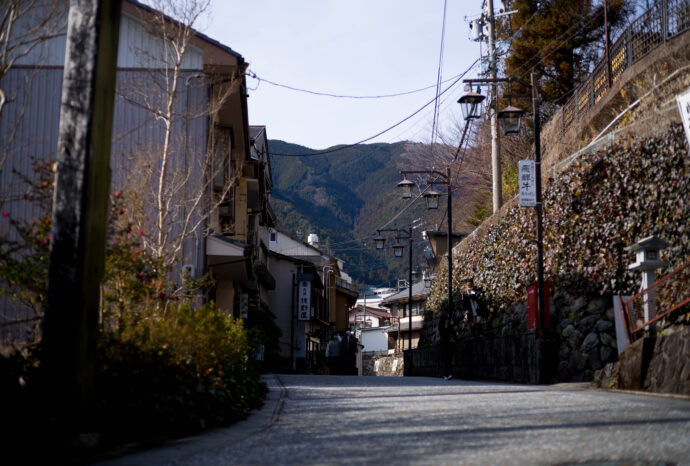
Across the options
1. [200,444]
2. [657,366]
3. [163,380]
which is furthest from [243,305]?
[200,444]

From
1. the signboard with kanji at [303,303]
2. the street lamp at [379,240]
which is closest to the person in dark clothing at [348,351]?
the street lamp at [379,240]

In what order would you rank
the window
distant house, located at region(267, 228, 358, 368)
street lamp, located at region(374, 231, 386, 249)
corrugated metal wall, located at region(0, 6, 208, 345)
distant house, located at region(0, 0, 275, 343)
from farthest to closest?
distant house, located at region(267, 228, 358, 368)
street lamp, located at region(374, 231, 386, 249)
the window
corrugated metal wall, located at region(0, 6, 208, 345)
distant house, located at region(0, 0, 275, 343)

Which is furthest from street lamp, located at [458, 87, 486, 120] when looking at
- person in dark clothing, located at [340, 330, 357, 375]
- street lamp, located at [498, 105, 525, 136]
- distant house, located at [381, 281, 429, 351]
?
distant house, located at [381, 281, 429, 351]

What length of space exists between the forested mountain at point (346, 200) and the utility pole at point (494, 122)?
5659cm

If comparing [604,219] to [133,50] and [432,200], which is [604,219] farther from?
[133,50]

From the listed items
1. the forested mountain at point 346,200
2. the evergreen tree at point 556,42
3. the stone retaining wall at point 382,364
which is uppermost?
the forested mountain at point 346,200

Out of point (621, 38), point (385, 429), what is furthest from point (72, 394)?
point (621, 38)

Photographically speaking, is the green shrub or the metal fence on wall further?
the metal fence on wall

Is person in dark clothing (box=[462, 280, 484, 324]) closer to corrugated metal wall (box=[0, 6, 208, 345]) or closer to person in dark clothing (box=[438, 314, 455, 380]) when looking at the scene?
person in dark clothing (box=[438, 314, 455, 380])

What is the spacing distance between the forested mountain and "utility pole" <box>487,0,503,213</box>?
186ft

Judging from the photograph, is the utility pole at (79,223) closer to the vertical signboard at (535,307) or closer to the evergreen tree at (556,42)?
the vertical signboard at (535,307)

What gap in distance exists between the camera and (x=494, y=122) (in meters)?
29.9

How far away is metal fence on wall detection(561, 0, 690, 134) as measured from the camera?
17.9m

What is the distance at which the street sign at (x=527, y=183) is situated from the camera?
1867cm
